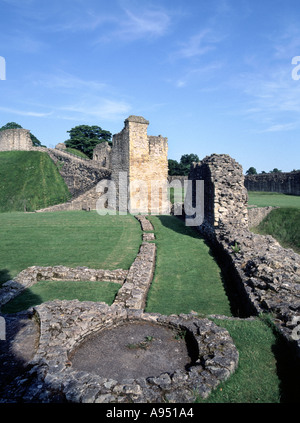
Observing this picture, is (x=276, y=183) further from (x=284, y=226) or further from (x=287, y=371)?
(x=287, y=371)

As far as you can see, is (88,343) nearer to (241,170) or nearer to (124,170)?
(241,170)

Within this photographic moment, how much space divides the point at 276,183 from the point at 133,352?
33.4 metres

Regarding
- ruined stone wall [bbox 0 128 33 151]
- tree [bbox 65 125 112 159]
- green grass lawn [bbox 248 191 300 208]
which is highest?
tree [bbox 65 125 112 159]

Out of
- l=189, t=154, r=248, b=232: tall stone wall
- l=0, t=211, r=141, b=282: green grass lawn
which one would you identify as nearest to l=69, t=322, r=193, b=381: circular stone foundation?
l=0, t=211, r=141, b=282: green grass lawn

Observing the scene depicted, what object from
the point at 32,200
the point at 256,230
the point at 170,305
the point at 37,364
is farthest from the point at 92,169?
the point at 37,364

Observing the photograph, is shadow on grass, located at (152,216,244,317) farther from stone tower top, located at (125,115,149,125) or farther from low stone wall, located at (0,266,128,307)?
stone tower top, located at (125,115,149,125)

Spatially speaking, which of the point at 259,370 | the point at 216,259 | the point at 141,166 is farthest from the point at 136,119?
the point at 259,370

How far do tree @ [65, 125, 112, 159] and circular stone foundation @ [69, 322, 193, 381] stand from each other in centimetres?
5715

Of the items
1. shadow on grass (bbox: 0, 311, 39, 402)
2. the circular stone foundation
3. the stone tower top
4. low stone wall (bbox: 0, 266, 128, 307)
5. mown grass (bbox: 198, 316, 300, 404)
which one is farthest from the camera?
the stone tower top

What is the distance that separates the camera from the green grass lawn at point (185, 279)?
8258 mm

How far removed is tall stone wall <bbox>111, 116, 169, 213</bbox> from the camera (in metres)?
24.2

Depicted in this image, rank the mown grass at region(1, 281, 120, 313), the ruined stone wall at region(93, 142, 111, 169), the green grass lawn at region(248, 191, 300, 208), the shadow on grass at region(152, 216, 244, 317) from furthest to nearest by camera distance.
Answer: the ruined stone wall at region(93, 142, 111, 169) < the green grass lawn at region(248, 191, 300, 208) < the shadow on grass at region(152, 216, 244, 317) < the mown grass at region(1, 281, 120, 313)

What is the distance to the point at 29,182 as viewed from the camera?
104ft

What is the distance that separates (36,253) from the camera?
40.3 ft
